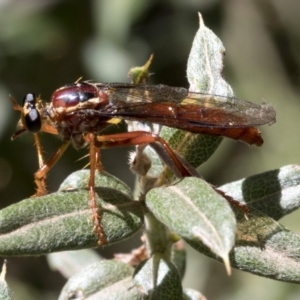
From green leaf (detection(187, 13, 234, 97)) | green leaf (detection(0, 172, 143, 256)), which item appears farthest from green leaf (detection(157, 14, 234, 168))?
green leaf (detection(0, 172, 143, 256))

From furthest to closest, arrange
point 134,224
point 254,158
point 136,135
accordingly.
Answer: point 254,158 → point 136,135 → point 134,224

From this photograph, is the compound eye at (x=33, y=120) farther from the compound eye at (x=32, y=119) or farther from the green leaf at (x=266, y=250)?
the green leaf at (x=266, y=250)

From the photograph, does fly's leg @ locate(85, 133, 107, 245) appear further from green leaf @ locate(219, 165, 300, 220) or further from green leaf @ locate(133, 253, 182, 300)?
green leaf @ locate(219, 165, 300, 220)

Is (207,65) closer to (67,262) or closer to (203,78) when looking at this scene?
(203,78)

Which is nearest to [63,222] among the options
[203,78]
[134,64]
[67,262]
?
[203,78]

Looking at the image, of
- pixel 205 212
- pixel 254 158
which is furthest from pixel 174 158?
pixel 254 158

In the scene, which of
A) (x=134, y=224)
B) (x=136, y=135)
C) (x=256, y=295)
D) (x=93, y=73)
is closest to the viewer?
(x=134, y=224)

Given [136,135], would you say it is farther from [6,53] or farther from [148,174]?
[6,53]
